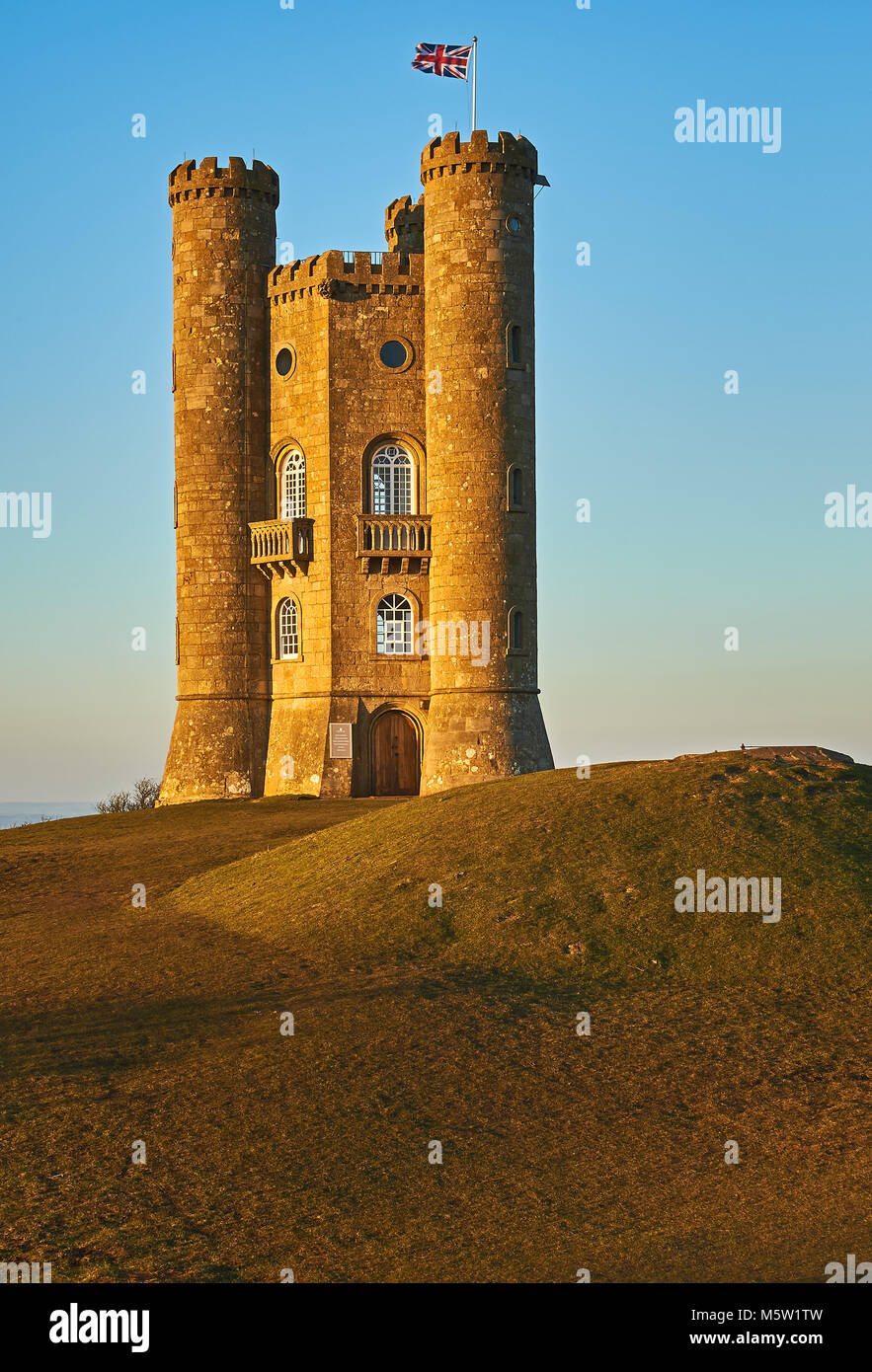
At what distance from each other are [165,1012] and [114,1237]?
7837 millimetres

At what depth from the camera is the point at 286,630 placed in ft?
177

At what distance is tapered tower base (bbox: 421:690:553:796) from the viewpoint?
162 feet

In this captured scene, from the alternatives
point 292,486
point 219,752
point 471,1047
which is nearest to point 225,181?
point 292,486

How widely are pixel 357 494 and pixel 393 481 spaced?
1.35 meters

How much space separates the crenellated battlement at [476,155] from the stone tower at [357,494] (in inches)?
3.6

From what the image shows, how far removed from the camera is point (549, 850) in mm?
28297

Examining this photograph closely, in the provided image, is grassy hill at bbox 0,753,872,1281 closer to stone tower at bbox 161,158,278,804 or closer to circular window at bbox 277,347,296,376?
stone tower at bbox 161,158,278,804

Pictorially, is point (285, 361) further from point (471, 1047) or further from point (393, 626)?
point (471, 1047)

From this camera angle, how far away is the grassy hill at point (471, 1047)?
48.3 feet

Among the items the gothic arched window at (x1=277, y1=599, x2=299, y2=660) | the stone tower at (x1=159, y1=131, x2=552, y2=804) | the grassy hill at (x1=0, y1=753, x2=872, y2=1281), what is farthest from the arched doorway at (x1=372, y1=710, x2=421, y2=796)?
the grassy hill at (x1=0, y1=753, x2=872, y2=1281)

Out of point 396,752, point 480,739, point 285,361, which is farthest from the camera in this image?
point 285,361

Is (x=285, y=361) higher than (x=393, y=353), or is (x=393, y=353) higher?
(x=285, y=361)

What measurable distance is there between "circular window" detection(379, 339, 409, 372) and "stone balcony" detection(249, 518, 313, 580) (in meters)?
6.03

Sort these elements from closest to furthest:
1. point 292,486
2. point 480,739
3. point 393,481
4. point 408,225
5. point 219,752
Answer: point 480,739, point 393,481, point 219,752, point 292,486, point 408,225
